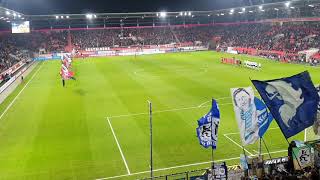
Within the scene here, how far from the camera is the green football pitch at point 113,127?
2095cm

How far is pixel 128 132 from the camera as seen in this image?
87.5 ft

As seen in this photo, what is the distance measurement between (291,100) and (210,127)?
3.49m

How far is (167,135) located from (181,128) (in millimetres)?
1914

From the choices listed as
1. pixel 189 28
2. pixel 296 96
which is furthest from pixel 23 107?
pixel 189 28

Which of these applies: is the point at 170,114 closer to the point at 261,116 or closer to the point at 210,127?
the point at 210,127

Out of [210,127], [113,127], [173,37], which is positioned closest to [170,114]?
[113,127]

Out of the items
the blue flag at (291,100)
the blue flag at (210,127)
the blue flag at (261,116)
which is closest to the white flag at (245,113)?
the blue flag at (261,116)

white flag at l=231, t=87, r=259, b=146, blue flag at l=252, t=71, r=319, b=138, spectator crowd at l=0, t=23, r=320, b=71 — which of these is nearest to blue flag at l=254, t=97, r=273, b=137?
white flag at l=231, t=87, r=259, b=146

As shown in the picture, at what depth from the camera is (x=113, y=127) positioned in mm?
27984

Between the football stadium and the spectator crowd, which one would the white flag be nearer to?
the football stadium

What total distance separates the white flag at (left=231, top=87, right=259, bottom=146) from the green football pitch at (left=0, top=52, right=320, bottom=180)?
649cm

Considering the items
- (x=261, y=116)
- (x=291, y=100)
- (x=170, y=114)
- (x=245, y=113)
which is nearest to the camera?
(x=291, y=100)

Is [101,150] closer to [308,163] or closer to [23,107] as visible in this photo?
[308,163]

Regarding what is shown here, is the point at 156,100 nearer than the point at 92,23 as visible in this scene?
Yes
